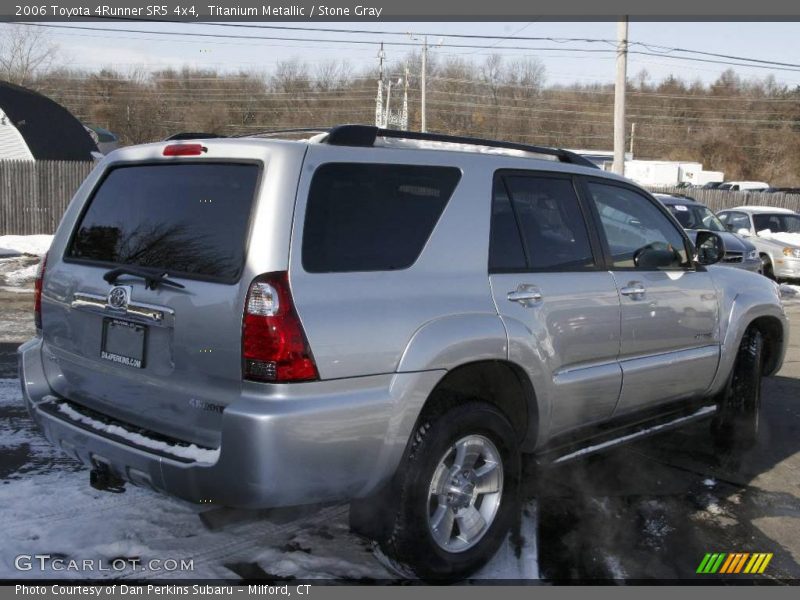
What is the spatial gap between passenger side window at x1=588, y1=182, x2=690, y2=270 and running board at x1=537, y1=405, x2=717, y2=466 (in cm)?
98

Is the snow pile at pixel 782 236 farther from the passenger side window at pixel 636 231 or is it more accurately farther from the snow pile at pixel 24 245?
the snow pile at pixel 24 245

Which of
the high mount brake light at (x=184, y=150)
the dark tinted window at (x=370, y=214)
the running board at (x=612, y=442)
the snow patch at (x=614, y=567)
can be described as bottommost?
the snow patch at (x=614, y=567)

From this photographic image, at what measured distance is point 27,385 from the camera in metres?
4.03

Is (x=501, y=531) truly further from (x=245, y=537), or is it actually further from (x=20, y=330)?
(x=20, y=330)

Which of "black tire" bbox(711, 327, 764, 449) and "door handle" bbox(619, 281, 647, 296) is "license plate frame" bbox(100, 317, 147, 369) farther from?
"black tire" bbox(711, 327, 764, 449)

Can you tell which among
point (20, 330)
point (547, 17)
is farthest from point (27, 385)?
point (547, 17)

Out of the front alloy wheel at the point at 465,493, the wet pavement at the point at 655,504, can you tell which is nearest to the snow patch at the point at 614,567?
the wet pavement at the point at 655,504

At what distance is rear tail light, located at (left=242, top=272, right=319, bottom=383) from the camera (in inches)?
120

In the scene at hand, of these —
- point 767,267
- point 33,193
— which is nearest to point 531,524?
point 767,267

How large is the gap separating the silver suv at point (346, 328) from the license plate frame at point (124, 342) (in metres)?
0.01

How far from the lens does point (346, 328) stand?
3.17 m

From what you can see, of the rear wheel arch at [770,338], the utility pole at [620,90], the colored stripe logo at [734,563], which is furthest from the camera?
the utility pole at [620,90]

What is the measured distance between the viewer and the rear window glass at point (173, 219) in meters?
3.26

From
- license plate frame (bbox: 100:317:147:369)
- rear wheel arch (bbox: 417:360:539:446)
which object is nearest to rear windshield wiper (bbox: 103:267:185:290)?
license plate frame (bbox: 100:317:147:369)
